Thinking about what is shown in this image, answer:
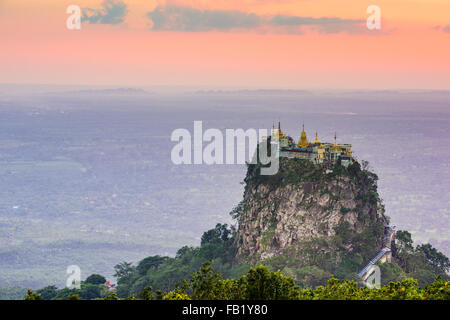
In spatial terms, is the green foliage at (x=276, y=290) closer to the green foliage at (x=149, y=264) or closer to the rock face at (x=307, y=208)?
the rock face at (x=307, y=208)

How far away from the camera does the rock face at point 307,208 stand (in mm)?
59719

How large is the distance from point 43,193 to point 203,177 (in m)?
26.4

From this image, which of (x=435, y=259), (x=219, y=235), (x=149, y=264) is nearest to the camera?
(x=435, y=259)

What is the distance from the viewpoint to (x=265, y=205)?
61.9m

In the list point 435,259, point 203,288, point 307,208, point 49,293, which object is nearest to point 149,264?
point 49,293

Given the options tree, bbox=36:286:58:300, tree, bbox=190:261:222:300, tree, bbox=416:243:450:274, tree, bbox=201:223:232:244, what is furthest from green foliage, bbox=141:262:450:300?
tree, bbox=201:223:232:244

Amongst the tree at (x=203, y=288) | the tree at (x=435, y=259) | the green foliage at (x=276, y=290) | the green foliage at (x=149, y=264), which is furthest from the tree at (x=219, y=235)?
the green foliage at (x=276, y=290)

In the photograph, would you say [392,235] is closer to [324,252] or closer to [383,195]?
[324,252]

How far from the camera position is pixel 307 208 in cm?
5994

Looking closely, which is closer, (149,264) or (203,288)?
(203,288)

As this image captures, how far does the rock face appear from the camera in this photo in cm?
5972

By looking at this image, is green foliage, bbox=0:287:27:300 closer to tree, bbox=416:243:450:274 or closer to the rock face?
the rock face

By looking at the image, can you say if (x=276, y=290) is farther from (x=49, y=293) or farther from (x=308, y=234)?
(x=49, y=293)
